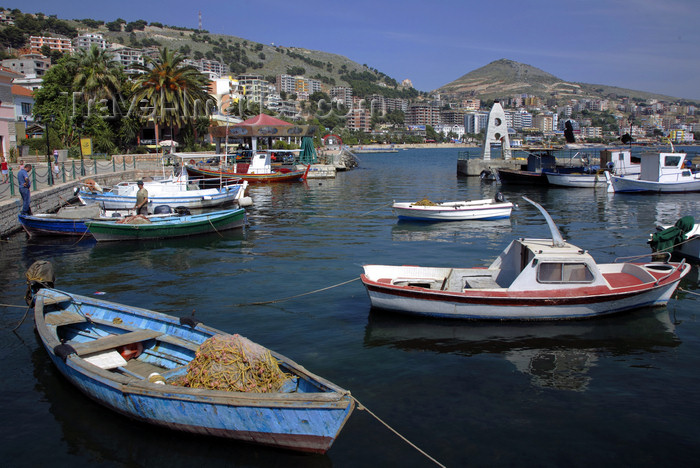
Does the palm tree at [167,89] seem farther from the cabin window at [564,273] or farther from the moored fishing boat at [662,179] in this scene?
the cabin window at [564,273]

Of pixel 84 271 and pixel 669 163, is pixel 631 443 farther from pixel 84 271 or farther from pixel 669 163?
pixel 669 163

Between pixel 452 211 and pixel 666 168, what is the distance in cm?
2353

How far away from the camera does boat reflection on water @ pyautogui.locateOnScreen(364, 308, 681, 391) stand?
34.4 ft

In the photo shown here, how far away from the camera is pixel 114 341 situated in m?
9.13

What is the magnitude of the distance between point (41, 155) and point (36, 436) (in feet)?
152

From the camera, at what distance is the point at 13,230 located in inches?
938

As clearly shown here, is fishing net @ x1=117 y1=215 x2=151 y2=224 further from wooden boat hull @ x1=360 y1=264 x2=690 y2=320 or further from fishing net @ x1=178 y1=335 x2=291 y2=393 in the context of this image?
fishing net @ x1=178 y1=335 x2=291 y2=393

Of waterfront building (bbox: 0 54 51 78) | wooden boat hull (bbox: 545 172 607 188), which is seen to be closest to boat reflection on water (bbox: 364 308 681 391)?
wooden boat hull (bbox: 545 172 607 188)

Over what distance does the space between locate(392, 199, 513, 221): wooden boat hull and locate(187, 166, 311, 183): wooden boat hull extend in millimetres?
20111

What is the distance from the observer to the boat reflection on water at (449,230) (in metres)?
23.8

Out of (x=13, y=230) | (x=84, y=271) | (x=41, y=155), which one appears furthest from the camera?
(x=41, y=155)

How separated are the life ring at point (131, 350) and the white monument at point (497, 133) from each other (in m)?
53.7

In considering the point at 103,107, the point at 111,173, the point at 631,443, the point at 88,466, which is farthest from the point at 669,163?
the point at 103,107

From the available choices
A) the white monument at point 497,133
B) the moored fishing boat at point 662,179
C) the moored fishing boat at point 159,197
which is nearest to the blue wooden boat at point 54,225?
the moored fishing boat at point 159,197
